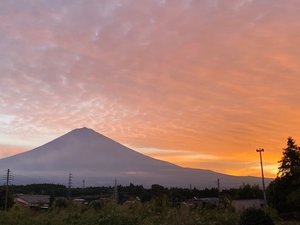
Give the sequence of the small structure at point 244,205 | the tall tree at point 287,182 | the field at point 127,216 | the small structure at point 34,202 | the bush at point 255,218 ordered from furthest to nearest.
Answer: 1. the tall tree at point 287,182
2. the small structure at point 34,202
3. the small structure at point 244,205
4. the field at point 127,216
5. the bush at point 255,218

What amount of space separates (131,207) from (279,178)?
2511cm

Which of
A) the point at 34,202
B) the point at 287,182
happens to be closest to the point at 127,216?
the point at 34,202

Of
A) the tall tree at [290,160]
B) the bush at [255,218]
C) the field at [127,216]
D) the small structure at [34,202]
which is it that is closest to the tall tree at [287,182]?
the tall tree at [290,160]

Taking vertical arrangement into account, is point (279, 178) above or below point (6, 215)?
above

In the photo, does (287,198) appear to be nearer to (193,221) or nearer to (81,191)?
(193,221)

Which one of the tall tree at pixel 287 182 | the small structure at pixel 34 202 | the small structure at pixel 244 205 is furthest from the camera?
the tall tree at pixel 287 182

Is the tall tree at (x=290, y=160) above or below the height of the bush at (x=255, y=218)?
above

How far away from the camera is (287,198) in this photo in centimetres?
3441

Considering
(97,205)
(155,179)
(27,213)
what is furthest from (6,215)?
(155,179)

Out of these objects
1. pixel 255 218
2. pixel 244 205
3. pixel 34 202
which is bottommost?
pixel 255 218

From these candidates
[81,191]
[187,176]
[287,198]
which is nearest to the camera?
[287,198]

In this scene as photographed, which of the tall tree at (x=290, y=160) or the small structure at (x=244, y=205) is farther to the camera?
the tall tree at (x=290, y=160)

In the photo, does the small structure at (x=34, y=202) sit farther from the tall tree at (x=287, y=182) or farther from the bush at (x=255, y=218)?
the tall tree at (x=287, y=182)

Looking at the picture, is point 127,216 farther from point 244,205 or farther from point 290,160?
point 290,160
